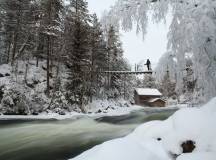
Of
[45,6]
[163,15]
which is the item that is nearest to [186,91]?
[163,15]


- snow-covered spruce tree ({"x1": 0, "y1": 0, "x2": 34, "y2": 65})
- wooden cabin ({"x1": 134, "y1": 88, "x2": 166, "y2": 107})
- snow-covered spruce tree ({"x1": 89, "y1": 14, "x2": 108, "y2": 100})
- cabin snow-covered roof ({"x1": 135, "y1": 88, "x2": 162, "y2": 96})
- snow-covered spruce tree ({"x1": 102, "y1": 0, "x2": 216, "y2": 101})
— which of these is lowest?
wooden cabin ({"x1": 134, "y1": 88, "x2": 166, "y2": 107})

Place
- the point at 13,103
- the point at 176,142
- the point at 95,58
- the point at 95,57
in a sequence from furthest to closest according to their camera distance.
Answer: the point at 95,58
the point at 95,57
the point at 13,103
the point at 176,142

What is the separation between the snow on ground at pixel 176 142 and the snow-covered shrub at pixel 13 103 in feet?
80.0

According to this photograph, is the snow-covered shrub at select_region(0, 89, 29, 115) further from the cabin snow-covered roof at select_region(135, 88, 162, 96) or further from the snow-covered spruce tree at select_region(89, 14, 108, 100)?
the cabin snow-covered roof at select_region(135, 88, 162, 96)

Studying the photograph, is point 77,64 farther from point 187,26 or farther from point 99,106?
point 187,26

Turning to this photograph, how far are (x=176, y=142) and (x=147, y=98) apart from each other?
241ft

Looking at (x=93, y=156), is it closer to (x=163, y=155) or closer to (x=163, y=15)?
(x=163, y=155)

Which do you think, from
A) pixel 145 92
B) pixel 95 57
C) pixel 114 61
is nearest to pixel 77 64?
pixel 95 57

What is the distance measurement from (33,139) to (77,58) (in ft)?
69.8

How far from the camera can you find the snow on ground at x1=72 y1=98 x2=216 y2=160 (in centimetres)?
562

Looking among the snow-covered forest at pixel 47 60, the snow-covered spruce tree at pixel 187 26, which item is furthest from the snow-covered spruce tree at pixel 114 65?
the snow-covered spruce tree at pixel 187 26

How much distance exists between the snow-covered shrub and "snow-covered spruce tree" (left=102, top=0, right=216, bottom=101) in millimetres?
24525

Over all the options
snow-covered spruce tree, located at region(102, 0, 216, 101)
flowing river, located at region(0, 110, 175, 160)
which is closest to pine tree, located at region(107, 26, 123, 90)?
flowing river, located at region(0, 110, 175, 160)

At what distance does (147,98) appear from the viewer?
78875 mm
